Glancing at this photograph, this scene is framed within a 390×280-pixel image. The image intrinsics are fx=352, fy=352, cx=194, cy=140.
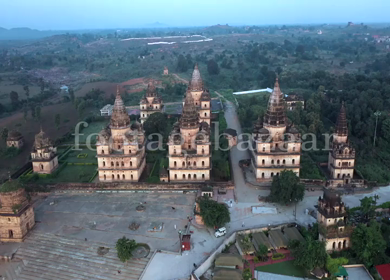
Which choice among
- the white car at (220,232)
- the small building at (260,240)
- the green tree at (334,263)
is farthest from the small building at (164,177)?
the green tree at (334,263)

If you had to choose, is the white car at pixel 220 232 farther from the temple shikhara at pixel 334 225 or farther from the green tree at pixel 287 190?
the temple shikhara at pixel 334 225

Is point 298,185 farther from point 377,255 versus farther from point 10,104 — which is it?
point 10,104

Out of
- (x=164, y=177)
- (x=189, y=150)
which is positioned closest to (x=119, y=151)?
(x=164, y=177)

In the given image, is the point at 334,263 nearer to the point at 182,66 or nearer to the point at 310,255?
the point at 310,255

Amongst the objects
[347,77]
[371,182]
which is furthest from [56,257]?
[347,77]

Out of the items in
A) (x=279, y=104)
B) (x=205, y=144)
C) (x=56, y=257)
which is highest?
(x=279, y=104)

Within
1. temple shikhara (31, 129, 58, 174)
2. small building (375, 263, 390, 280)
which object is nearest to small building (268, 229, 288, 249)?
small building (375, 263, 390, 280)
